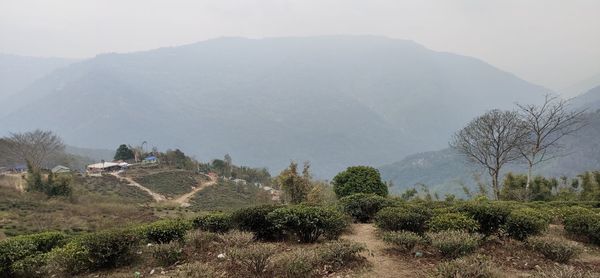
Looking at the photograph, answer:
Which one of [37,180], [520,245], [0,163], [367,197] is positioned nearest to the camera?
[520,245]

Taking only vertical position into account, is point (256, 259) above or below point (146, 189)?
above

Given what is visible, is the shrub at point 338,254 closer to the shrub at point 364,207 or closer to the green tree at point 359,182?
the shrub at point 364,207

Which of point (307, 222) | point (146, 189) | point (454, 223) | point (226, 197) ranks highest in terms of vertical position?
point (307, 222)

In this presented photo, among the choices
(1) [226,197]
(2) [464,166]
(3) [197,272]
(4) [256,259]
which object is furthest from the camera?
(2) [464,166]

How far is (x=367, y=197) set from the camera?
12.8m

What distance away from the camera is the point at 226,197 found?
60.8 metres

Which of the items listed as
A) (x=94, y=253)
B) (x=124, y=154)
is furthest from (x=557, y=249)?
(x=124, y=154)

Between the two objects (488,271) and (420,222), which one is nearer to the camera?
(488,271)

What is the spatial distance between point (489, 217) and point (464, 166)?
108482mm

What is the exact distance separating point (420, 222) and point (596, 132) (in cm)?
9902

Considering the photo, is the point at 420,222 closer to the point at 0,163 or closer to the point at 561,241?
the point at 561,241

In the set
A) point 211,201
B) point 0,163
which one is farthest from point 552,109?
point 0,163

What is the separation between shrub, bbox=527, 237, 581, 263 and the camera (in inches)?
283

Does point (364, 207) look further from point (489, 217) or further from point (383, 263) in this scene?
point (383, 263)
